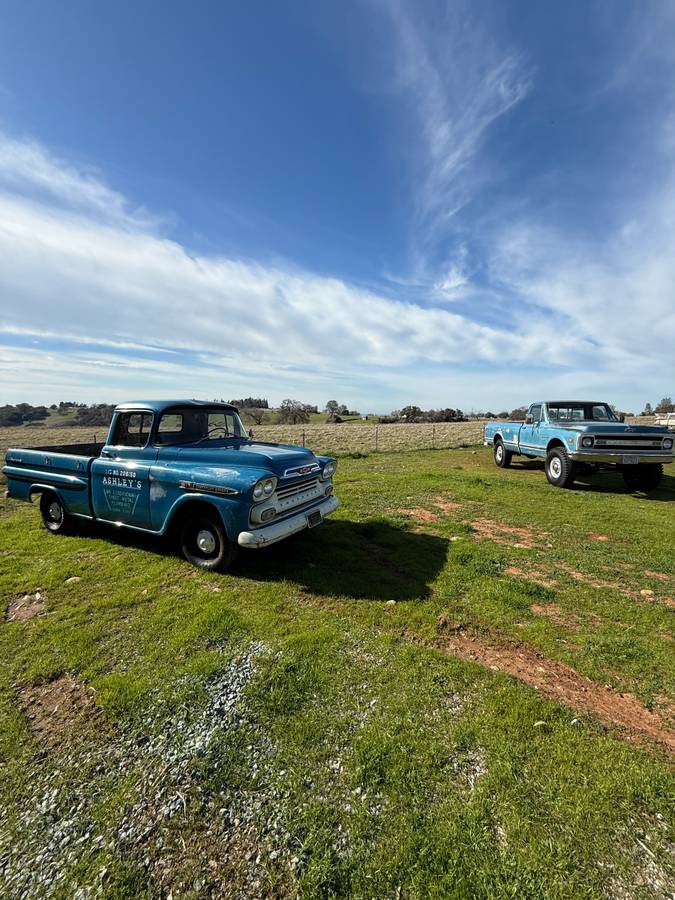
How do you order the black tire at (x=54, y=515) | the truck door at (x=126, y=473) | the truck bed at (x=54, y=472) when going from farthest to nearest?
the black tire at (x=54, y=515)
the truck bed at (x=54, y=472)
the truck door at (x=126, y=473)

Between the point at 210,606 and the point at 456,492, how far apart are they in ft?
23.1

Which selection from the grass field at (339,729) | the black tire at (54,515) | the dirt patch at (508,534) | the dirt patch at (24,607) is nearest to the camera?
the grass field at (339,729)

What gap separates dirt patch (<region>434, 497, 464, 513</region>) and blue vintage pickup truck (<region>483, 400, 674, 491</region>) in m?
3.56

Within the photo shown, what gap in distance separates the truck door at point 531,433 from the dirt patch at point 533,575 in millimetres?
7267

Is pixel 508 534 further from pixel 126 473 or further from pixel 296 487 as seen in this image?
pixel 126 473

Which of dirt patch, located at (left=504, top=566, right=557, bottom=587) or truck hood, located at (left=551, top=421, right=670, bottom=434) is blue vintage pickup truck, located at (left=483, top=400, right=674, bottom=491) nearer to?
truck hood, located at (left=551, top=421, right=670, bottom=434)

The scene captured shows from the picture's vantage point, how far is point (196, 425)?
598 centimetres

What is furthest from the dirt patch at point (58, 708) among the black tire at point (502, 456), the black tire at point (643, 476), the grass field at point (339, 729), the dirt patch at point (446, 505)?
the black tire at point (502, 456)

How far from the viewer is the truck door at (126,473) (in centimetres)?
535

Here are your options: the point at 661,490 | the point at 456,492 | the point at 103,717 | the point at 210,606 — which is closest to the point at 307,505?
the point at 210,606

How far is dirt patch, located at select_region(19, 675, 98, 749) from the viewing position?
265 cm

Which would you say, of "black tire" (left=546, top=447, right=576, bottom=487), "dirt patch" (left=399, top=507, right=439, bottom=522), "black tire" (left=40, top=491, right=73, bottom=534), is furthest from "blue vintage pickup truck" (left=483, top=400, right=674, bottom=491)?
"black tire" (left=40, top=491, right=73, bottom=534)

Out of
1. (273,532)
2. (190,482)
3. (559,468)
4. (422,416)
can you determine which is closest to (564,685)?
(273,532)

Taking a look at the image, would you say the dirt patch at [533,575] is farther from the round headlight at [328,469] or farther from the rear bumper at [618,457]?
the rear bumper at [618,457]
